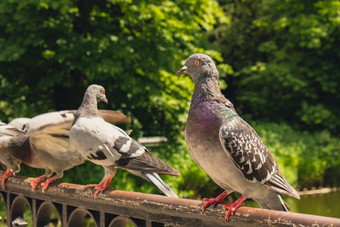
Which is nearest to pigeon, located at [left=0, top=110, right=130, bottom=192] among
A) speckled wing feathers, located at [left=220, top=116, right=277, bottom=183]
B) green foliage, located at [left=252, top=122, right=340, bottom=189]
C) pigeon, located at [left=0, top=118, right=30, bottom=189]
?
pigeon, located at [left=0, top=118, right=30, bottom=189]

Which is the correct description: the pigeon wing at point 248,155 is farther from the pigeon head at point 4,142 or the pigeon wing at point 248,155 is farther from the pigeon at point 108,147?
the pigeon head at point 4,142

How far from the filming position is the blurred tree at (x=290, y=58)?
14078 millimetres

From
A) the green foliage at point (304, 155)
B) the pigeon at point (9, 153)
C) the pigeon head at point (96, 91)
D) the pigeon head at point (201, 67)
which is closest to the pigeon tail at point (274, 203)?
the pigeon head at point (201, 67)

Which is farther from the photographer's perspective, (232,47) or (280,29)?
(232,47)

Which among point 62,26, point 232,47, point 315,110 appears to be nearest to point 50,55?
point 62,26

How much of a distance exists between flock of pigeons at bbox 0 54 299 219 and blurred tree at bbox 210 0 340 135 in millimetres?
11268

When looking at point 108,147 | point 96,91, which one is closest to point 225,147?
point 108,147

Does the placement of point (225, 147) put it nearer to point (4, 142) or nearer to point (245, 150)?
point (245, 150)

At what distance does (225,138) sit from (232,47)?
628 inches

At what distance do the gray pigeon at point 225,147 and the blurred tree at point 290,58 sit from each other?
1179cm

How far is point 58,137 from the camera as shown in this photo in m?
2.64

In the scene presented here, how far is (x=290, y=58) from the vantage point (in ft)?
51.0

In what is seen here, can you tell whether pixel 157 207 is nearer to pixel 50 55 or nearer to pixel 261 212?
pixel 261 212

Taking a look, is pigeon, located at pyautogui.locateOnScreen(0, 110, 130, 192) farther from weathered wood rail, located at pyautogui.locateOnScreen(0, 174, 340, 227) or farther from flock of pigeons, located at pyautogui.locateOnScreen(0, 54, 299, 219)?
weathered wood rail, located at pyautogui.locateOnScreen(0, 174, 340, 227)
